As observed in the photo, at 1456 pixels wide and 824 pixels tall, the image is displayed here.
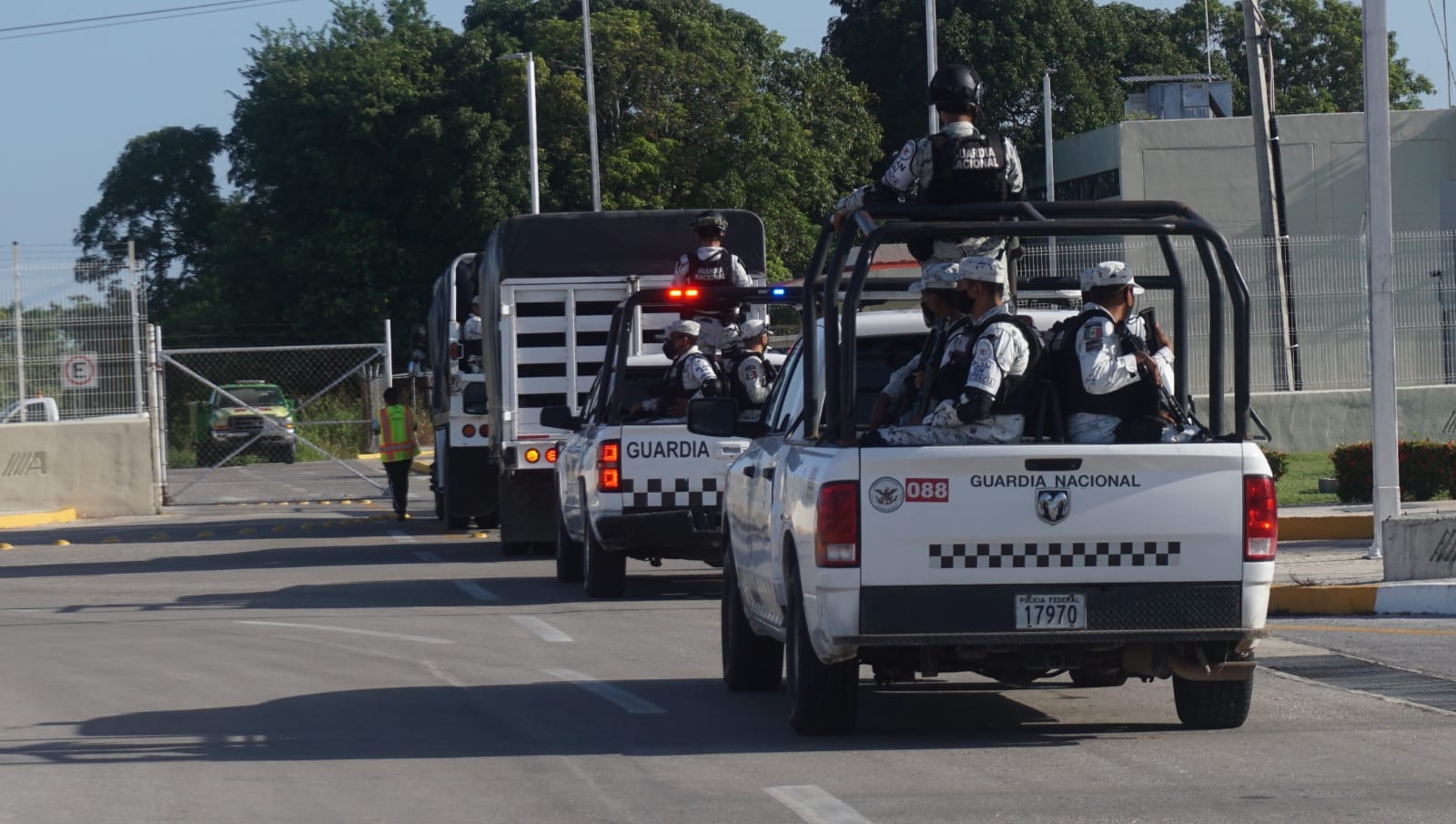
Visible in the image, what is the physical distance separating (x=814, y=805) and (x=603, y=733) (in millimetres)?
1991

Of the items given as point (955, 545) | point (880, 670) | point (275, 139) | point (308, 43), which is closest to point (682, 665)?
point (880, 670)

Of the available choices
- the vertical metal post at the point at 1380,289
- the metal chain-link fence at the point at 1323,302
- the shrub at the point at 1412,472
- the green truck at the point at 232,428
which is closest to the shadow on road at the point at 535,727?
the vertical metal post at the point at 1380,289

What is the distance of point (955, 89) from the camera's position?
9.52m

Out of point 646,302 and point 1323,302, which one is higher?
point 1323,302

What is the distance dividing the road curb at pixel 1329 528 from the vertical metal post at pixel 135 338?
18.1m

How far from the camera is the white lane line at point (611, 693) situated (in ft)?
31.4

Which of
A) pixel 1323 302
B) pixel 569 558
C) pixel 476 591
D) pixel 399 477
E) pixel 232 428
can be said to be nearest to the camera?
pixel 476 591

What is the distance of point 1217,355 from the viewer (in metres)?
8.54

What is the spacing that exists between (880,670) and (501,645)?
446cm

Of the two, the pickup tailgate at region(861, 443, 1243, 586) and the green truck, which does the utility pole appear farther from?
the green truck

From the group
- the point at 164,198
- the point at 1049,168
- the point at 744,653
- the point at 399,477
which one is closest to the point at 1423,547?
the point at 744,653

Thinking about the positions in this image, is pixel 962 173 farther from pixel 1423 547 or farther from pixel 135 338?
pixel 135 338

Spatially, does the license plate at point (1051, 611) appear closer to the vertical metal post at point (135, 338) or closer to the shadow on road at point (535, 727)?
the shadow on road at point (535, 727)

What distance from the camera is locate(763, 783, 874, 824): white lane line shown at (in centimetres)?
678
